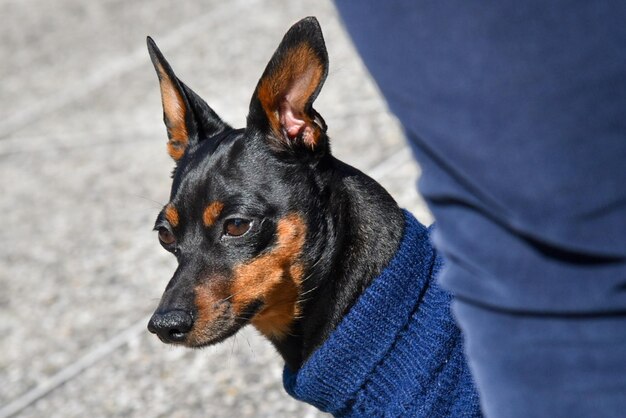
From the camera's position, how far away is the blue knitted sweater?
6.51ft

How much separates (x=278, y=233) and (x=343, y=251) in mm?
185

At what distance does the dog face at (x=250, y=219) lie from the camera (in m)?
2.22

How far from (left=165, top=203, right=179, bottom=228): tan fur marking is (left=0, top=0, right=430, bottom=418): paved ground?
93cm

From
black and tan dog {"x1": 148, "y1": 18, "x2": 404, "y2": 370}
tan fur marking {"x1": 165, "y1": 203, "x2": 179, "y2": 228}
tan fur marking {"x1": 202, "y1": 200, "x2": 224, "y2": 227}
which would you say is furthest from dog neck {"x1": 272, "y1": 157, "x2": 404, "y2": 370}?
tan fur marking {"x1": 165, "y1": 203, "x2": 179, "y2": 228}

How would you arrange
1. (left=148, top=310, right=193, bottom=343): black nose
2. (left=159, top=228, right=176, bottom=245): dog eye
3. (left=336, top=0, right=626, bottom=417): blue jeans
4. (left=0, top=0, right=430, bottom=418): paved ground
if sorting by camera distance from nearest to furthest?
1. (left=336, top=0, right=626, bottom=417): blue jeans
2. (left=148, top=310, right=193, bottom=343): black nose
3. (left=159, top=228, right=176, bottom=245): dog eye
4. (left=0, top=0, right=430, bottom=418): paved ground

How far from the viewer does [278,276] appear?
90.2 inches

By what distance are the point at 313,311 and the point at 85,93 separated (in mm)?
5035

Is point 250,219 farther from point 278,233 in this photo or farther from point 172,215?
point 172,215

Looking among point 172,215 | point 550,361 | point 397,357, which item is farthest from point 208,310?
point 550,361

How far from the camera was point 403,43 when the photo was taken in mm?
1016

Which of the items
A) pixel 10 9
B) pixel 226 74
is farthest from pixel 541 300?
pixel 10 9

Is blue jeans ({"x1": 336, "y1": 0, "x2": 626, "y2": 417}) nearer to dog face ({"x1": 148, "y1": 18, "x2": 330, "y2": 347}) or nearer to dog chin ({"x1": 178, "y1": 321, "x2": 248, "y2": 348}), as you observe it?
dog face ({"x1": 148, "y1": 18, "x2": 330, "y2": 347})

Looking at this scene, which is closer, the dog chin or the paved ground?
the dog chin

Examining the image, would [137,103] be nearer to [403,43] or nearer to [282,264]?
[282,264]
